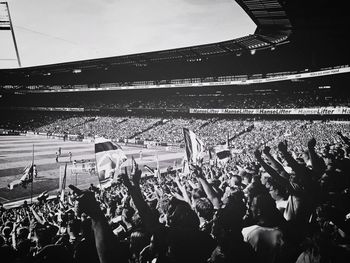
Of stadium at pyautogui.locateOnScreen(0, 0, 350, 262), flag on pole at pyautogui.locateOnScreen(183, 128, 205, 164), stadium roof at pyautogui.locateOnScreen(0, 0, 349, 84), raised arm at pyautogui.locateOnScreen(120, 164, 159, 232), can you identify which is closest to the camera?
raised arm at pyautogui.locateOnScreen(120, 164, 159, 232)

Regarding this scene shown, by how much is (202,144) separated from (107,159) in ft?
10.6

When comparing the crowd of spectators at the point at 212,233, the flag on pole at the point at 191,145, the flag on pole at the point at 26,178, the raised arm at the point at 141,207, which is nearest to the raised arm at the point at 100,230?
the crowd of spectators at the point at 212,233

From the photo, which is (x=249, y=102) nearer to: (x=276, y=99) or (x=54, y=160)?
(x=276, y=99)

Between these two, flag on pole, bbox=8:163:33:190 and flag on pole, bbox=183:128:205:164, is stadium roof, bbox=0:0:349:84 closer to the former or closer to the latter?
flag on pole, bbox=183:128:205:164

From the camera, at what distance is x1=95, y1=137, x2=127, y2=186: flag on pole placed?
6504 mm

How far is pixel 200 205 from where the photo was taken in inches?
163

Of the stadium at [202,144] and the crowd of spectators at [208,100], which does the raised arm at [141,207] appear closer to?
the stadium at [202,144]

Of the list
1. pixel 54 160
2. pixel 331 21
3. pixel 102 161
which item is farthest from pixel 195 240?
pixel 54 160

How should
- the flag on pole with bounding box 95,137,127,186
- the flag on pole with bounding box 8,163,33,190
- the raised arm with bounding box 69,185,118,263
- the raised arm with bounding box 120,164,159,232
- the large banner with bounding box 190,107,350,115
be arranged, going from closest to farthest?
the raised arm with bounding box 69,185,118,263, the raised arm with bounding box 120,164,159,232, the flag on pole with bounding box 95,137,127,186, the flag on pole with bounding box 8,163,33,190, the large banner with bounding box 190,107,350,115

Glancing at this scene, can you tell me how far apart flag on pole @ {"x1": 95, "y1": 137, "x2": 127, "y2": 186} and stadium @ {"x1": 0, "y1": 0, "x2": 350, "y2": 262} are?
0.06 metres

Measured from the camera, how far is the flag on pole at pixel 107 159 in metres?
6.50

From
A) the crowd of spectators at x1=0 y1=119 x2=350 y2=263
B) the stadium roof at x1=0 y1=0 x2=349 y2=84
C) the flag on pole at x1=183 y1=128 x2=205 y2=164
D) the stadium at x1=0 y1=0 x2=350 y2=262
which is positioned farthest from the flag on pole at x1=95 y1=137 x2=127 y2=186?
the stadium roof at x1=0 y1=0 x2=349 y2=84

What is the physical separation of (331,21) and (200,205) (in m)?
11.5

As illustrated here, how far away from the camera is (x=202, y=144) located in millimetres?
8766
